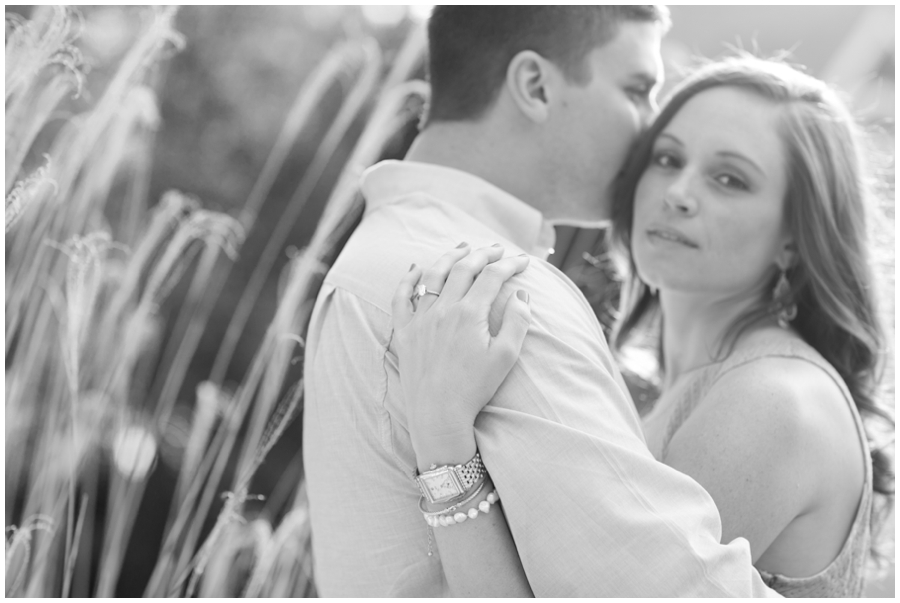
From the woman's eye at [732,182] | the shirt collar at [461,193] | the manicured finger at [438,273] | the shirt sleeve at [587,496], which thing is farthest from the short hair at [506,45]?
the shirt sleeve at [587,496]

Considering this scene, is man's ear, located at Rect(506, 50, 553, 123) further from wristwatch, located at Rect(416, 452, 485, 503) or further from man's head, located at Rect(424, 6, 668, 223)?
wristwatch, located at Rect(416, 452, 485, 503)

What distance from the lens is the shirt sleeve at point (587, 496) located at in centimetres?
134

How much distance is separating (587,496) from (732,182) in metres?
1.37

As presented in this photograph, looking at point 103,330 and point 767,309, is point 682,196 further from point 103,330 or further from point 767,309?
point 103,330

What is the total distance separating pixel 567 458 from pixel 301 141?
4.54 m

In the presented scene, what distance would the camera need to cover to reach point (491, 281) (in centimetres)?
149

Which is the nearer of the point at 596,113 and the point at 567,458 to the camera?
the point at 567,458

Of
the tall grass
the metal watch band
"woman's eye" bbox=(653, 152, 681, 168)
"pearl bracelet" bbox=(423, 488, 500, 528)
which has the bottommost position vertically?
the tall grass

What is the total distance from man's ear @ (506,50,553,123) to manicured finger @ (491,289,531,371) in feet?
2.56

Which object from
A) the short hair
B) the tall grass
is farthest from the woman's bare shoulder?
the tall grass

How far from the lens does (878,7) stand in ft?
19.7

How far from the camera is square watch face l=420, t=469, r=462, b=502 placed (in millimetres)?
1427

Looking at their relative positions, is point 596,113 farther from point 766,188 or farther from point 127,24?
point 127,24

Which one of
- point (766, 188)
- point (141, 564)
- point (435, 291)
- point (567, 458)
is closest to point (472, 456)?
point (567, 458)
